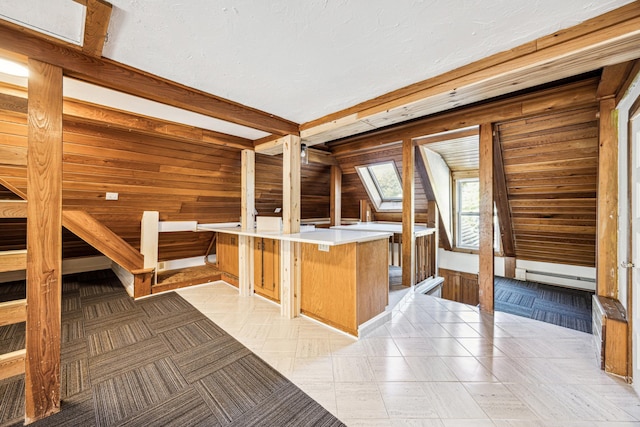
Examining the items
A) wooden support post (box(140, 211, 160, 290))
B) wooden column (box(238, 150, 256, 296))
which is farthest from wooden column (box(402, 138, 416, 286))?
wooden support post (box(140, 211, 160, 290))

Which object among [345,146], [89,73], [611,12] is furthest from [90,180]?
[611,12]

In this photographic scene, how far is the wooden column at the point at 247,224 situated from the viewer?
137 inches

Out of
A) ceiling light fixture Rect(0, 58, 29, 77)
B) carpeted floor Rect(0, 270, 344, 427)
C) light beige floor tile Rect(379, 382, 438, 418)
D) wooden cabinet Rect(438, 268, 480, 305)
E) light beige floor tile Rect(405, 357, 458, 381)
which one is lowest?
wooden cabinet Rect(438, 268, 480, 305)

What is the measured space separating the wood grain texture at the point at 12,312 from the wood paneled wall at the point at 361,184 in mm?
4021

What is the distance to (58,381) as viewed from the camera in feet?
4.93

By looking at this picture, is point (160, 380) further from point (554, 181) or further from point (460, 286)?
point (460, 286)

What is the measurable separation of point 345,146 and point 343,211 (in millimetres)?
1921

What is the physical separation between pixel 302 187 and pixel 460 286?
142 inches

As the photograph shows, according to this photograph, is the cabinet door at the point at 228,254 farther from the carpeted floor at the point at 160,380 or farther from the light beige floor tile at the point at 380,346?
the light beige floor tile at the point at 380,346

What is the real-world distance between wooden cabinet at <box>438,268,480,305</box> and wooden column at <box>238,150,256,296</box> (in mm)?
3805

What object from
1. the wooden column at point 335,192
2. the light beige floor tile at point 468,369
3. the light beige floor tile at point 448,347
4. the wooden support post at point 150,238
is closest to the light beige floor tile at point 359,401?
the light beige floor tile at point 468,369

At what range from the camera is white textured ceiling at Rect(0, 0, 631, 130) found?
46.6 inches

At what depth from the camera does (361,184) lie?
509 centimetres

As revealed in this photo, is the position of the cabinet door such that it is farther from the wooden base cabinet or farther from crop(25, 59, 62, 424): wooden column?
crop(25, 59, 62, 424): wooden column
